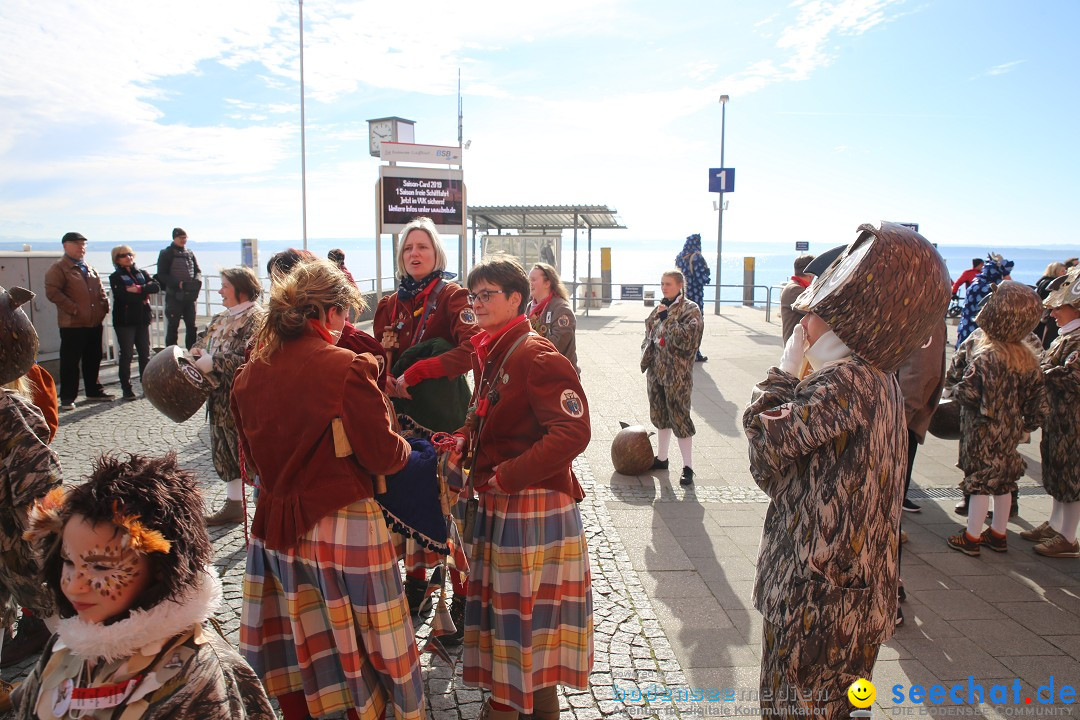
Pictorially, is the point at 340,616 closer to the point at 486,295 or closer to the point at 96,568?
the point at 96,568

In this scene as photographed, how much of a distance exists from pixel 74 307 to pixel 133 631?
910 cm

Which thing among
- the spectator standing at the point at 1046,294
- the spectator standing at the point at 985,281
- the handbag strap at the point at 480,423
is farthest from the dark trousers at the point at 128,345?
the spectator standing at the point at 1046,294

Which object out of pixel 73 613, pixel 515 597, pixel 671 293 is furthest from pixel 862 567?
pixel 671 293

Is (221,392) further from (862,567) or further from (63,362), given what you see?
(63,362)

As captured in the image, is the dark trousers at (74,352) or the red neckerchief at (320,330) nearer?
the red neckerchief at (320,330)

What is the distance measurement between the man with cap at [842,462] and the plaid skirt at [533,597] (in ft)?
2.79

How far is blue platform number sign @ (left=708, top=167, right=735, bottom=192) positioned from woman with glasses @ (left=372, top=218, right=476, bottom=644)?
18.2 m

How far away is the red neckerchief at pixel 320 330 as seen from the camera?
102 inches

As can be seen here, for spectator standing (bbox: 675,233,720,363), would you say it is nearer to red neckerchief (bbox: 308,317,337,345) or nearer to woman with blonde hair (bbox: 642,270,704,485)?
woman with blonde hair (bbox: 642,270,704,485)

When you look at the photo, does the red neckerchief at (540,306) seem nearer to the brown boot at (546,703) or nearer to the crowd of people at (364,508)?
the crowd of people at (364,508)

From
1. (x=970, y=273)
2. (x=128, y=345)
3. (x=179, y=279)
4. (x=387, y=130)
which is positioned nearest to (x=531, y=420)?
(x=128, y=345)

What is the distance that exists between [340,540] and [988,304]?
4.79 m

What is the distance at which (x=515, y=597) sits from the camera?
112 inches

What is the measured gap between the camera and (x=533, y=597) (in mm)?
2826
